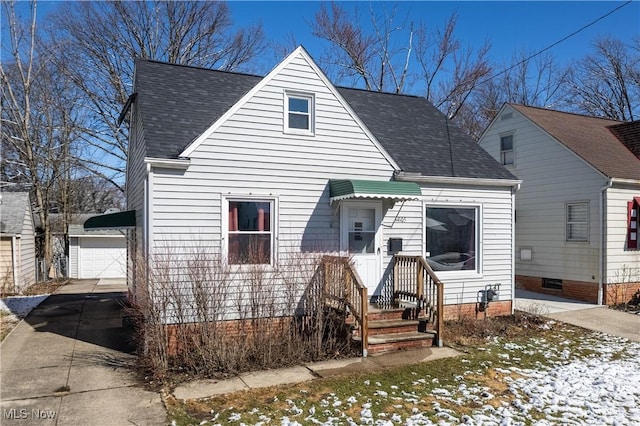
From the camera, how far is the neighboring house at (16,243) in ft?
50.8

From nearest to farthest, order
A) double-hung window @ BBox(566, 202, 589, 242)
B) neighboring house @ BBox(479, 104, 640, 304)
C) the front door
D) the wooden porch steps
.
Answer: the wooden porch steps, the front door, neighboring house @ BBox(479, 104, 640, 304), double-hung window @ BBox(566, 202, 589, 242)

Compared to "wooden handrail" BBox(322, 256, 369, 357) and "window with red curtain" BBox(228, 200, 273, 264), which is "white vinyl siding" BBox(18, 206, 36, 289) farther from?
"wooden handrail" BBox(322, 256, 369, 357)

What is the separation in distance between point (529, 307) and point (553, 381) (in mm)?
5657

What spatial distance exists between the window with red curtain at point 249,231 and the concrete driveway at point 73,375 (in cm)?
243

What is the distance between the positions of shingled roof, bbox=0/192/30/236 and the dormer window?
12.4m

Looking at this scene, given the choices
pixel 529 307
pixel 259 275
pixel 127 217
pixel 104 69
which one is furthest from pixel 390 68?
pixel 259 275

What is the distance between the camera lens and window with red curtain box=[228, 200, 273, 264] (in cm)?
802

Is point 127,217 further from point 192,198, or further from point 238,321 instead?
point 238,321

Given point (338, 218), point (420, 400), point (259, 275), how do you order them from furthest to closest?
point (338, 218) < point (259, 275) < point (420, 400)

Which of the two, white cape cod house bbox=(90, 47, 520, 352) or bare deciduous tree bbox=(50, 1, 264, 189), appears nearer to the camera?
white cape cod house bbox=(90, 47, 520, 352)

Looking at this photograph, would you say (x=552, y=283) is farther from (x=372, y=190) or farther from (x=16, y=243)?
(x=16, y=243)

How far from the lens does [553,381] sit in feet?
21.0

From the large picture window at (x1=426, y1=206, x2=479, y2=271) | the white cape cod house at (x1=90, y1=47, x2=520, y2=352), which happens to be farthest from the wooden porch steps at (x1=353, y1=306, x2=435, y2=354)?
the large picture window at (x1=426, y1=206, x2=479, y2=271)

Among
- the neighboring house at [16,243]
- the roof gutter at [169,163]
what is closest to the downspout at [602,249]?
the roof gutter at [169,163]
